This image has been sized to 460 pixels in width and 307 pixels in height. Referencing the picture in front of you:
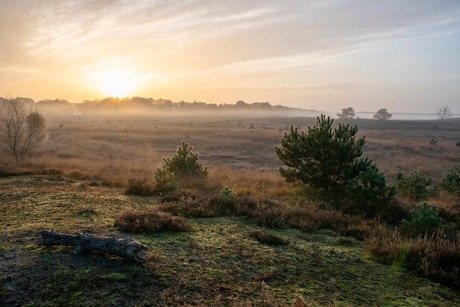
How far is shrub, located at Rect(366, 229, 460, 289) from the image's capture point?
5094 millimetres

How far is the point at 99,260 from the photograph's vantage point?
4.83m

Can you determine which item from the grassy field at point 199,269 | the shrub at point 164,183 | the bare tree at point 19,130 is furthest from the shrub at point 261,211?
the bare tree at point 19,130

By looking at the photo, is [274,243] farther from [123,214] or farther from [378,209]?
[378,209]

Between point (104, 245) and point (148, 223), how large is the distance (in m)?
1.86

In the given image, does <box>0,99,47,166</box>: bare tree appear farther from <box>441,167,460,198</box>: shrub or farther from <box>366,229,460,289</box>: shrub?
<box>441,167,460,198</box>: shrub

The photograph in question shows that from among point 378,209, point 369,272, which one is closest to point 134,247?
point 369,272

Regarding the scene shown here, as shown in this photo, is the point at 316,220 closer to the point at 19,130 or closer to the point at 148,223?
the point at 148,223

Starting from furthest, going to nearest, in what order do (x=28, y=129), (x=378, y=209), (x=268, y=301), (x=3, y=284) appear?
(x=28, y=129), (x=378, y=209), (x=3, y=284), (x=268, y=301)

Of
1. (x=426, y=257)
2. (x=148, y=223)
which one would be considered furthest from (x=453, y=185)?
(x=148, y=223)

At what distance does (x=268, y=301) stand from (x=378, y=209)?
7.30 m

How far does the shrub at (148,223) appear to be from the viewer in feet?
21.6

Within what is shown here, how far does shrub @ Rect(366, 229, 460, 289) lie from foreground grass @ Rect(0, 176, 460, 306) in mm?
233

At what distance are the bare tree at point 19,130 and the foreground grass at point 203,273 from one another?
24.9 metres

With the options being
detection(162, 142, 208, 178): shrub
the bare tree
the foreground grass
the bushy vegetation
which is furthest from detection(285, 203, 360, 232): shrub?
the bare tree
